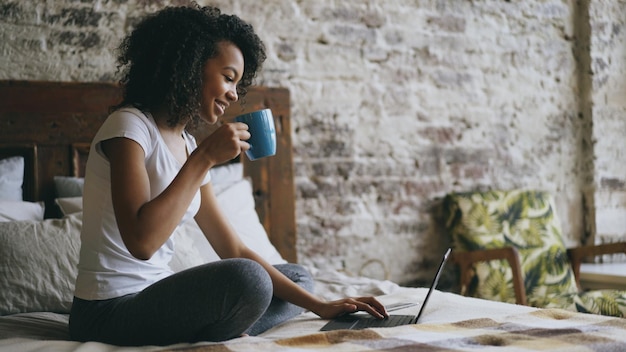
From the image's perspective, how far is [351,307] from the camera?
1836mm

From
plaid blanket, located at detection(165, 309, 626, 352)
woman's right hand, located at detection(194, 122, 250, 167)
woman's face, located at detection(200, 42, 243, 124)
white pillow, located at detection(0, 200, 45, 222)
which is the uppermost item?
woman's face, located at detection(200, 42, 243, 124)

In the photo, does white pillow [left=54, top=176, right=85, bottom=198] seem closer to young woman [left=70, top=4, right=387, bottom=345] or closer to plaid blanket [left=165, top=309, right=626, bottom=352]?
young woman [left=70, top=4, right=387, bottom=345]

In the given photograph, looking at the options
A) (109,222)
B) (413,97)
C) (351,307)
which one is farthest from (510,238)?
(109,222)

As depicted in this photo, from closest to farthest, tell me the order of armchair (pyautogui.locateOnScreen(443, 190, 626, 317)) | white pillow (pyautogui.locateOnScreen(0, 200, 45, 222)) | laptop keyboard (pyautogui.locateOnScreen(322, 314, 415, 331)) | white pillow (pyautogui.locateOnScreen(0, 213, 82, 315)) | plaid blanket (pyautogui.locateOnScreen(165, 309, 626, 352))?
1. plaid blanket (pyautogui.locateOnScreen(165, 309, 626, 352))
2. laptop keyboard (pyautogui.locateOnScreen(322, 314, 415, 331))
3. white pillow (pyautogui.locateOnScreen(0, 213, 82, 315))
4. white pillow (pyautogui.locateOnScreen(0, 200, 45, 222))
5. armchair (pyautogui.locateOnScreen(443, 190, 626, 317))

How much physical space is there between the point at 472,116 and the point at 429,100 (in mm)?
297

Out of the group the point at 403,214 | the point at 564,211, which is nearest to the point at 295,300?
the point at 403,214

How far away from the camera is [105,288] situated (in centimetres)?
163

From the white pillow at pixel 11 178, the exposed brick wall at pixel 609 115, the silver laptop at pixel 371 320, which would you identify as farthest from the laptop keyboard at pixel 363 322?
the exposed brick wall at pixel 609 115

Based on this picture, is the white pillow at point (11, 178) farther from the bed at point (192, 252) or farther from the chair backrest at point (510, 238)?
the chair backrest at point (510, 238)

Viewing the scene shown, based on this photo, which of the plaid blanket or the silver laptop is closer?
the plaid blanket

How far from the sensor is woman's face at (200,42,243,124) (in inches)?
72.1

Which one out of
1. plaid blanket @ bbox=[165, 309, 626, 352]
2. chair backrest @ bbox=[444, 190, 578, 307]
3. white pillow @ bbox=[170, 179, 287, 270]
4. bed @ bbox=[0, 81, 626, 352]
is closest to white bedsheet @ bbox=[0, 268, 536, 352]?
bed @ bbox=[0, 81, 626, 352]

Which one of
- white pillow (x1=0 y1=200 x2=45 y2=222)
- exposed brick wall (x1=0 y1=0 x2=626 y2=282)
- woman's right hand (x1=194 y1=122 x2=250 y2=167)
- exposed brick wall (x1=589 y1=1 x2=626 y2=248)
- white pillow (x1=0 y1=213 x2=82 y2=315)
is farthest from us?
exposed brick wall (x1=589 y1=1 x2=626 y2=248)

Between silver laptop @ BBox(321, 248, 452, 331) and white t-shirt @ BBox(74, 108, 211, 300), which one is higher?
white t-shirt @ BBox(74, 108, 211, 300)
